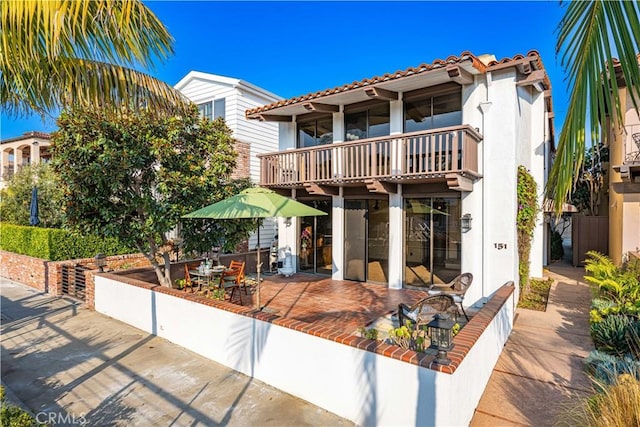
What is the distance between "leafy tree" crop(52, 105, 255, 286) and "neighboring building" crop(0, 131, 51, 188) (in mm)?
17722

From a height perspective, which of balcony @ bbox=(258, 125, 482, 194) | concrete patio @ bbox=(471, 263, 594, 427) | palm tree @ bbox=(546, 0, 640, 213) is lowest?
concrete patio @ bbox=(471, 263, 594, 427)

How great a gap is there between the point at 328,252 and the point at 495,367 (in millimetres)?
7258

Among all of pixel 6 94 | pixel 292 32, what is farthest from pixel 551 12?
pixel 292 32

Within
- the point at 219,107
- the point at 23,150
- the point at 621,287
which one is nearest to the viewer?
the point at 621,287

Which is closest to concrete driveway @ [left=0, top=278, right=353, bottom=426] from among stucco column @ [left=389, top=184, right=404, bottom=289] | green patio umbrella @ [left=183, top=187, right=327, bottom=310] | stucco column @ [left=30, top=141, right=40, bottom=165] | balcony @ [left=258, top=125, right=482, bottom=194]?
green patio umbrella @ [left=183, top=187, right=327, bottom=310]

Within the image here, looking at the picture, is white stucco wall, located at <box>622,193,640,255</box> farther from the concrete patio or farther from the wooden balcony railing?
the wooden balcony railing

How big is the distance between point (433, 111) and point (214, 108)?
385 inches

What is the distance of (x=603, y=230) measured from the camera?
15.3 m

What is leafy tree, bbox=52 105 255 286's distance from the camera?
7051 millimetres

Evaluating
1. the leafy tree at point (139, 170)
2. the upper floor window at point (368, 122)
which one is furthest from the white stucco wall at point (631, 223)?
the leafy tree at point (139, 170)

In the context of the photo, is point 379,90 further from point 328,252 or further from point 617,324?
point 617,324

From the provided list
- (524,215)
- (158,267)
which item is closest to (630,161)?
(524,215)

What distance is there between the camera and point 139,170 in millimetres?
7754

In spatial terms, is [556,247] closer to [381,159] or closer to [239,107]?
[381,159]
